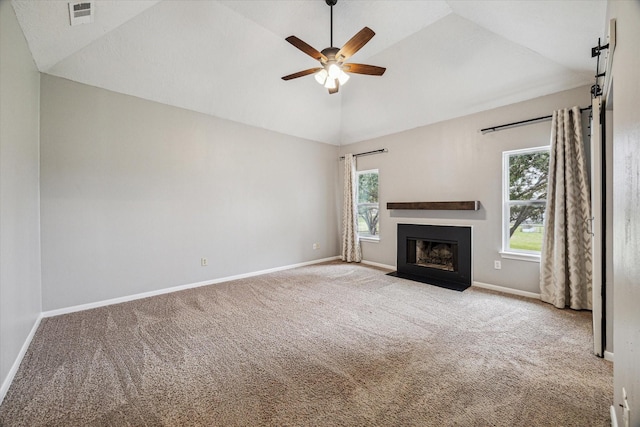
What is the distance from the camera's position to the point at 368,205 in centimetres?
571

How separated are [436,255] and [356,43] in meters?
3.65

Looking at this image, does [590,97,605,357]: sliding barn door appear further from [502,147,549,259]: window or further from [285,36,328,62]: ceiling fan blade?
[285,36,328,62]: ceiling fan blade

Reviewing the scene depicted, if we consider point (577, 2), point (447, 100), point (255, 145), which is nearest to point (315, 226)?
point (255, 145)

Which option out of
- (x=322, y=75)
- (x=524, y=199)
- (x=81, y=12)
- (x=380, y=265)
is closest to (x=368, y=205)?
(x=380, y=265)

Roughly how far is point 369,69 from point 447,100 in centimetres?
191

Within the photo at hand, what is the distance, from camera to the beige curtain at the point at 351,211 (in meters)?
5.71

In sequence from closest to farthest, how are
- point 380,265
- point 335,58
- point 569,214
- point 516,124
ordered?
point 335,58 → point 569,214 → point 516,124 → point 380,265

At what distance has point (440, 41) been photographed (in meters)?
3.38

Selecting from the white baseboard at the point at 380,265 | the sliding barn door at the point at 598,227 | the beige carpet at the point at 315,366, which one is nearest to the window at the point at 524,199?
the beige carpet at the point at 315,366

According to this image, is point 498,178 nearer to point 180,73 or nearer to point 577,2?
point 577,2

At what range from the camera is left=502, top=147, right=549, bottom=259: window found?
11.6ft

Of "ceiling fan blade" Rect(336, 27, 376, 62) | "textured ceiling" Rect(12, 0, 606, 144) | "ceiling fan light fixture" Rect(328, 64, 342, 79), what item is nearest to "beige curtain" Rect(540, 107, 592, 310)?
"textured ceiling" Rect(12, 0, 606, 144)

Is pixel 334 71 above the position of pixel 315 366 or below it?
above

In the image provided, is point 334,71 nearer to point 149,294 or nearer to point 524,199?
point 524,199
